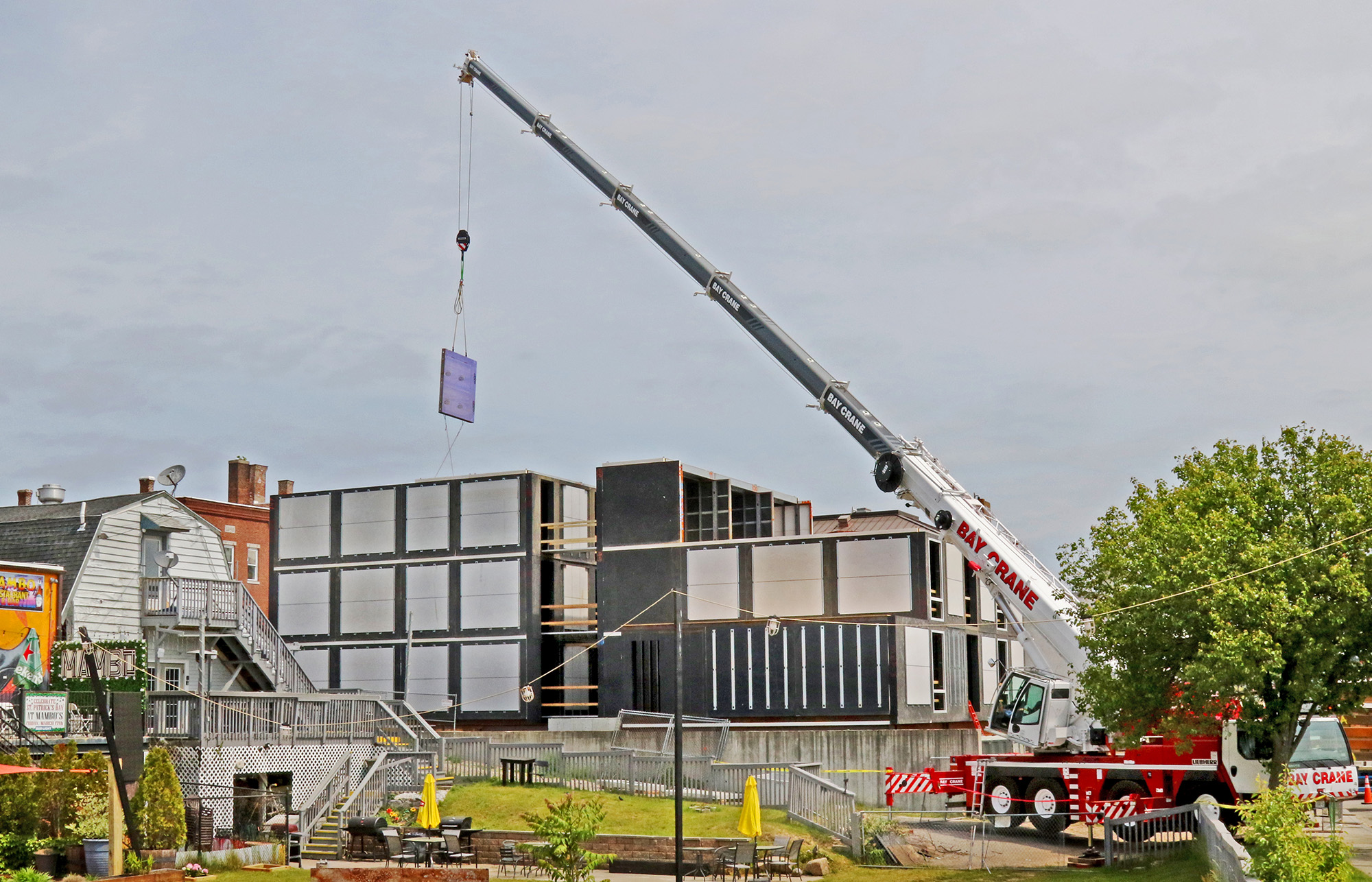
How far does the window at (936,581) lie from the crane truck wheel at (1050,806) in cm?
1401

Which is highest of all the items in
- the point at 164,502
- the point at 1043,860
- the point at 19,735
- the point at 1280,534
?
the point at 164,502

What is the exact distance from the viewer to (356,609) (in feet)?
172

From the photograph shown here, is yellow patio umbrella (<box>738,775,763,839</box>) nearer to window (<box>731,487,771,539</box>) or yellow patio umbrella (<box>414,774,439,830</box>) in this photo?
yellow patio umbrella (<box>414,774,439,830</box>)

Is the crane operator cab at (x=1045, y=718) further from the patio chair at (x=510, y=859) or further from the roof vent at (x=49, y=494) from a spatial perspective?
the roof vent at (x=49, y=494)

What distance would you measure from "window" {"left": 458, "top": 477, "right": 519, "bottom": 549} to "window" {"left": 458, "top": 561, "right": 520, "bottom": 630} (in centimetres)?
84

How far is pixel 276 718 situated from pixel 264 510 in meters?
37.3

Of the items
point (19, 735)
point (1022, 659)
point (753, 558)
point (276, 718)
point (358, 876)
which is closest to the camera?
point (358, 876)

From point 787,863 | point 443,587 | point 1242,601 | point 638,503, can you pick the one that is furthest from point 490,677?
point 1242,601

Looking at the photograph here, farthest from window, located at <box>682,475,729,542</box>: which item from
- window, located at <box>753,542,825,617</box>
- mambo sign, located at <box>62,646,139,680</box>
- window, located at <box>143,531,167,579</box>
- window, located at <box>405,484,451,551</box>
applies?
mambo sign, located at <box>62,646,139,680</box>

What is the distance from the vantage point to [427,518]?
5191cm

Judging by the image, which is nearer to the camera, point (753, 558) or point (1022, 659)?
point (753, 558)

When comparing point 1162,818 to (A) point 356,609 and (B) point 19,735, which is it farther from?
(A) point 356,609

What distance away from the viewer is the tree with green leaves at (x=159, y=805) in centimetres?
2770

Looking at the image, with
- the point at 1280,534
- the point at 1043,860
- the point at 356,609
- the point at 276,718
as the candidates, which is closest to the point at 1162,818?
the point at 1043,860
